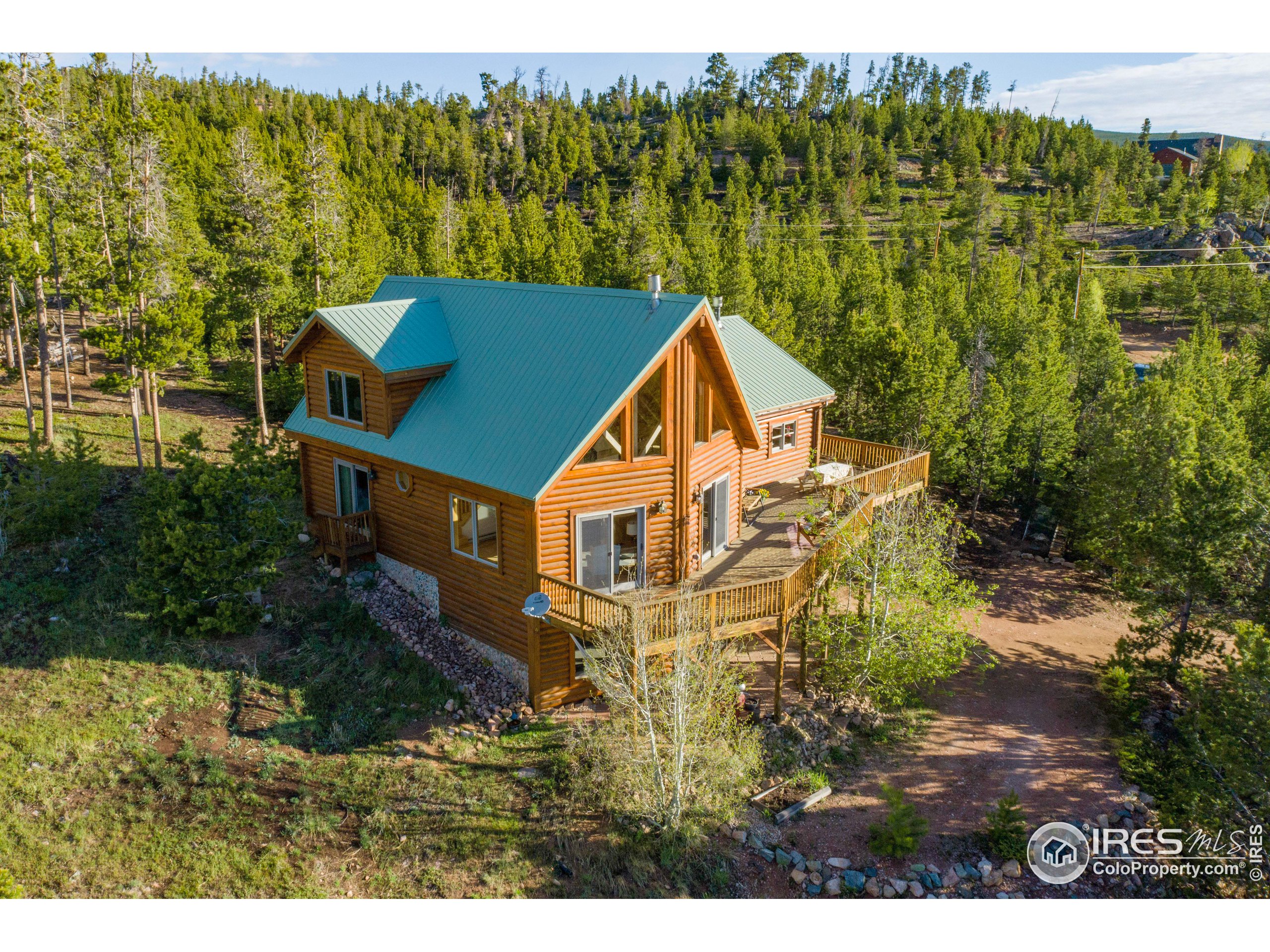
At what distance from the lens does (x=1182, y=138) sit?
163m

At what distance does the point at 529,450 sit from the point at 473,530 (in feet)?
8.61

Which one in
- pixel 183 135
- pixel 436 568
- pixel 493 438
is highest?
pixel 183 135

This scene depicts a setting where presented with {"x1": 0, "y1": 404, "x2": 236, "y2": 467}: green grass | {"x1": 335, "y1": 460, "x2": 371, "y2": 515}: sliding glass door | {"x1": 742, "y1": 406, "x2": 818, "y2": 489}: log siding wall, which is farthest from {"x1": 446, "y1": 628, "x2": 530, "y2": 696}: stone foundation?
{"x1": 0, "y1": 404, "x2": 236, "y2": 467}: green grass

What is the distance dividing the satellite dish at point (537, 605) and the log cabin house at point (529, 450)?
243mm

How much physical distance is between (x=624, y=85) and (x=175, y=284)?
515 ft

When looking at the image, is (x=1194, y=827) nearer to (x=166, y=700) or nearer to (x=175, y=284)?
(x=166, y=700)

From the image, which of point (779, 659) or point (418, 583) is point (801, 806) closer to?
point (779, 659)

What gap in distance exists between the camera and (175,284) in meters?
28.5

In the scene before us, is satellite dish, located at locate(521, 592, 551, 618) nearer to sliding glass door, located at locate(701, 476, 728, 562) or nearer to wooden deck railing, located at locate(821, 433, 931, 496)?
sliding glass door, located at locate(701, 476, 728, 562)

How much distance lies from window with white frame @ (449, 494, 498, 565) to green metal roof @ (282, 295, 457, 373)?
3.48 m

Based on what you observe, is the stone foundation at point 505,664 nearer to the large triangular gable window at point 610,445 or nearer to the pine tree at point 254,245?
the large triangular gable window at point 610,445

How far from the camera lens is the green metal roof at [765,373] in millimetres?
24516

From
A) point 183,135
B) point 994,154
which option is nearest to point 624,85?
point 994,154

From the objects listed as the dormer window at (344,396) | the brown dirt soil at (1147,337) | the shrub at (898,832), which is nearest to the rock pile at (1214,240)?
the brown dirt soil at (1147,337)
